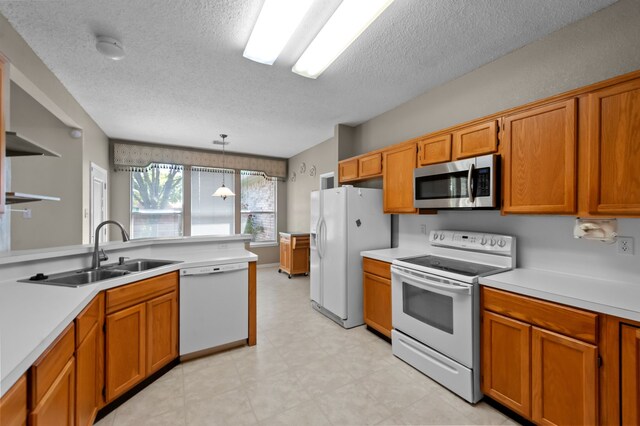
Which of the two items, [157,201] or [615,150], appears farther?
[157,201]

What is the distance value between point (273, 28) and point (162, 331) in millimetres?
2452

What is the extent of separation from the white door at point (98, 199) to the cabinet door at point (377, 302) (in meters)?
3.76

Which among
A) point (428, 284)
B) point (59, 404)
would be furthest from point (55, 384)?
point (428, 284)

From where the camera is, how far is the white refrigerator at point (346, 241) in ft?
10.3

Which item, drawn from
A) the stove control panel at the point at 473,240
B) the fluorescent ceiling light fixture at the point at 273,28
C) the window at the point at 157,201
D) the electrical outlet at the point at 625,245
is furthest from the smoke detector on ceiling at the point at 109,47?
the electrical outlet at the point at 625,245

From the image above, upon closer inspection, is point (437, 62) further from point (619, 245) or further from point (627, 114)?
point (619, 245)

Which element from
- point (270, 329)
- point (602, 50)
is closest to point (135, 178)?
point (270, 329)

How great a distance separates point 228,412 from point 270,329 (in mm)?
1256

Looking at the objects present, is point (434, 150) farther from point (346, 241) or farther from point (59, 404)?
point (59, 404)

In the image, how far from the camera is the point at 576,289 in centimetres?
161

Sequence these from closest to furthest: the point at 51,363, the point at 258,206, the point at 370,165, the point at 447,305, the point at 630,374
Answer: the point at 51,363
the point at 630,374
the point at 447,305
the point at 370,165
the point at 258,206

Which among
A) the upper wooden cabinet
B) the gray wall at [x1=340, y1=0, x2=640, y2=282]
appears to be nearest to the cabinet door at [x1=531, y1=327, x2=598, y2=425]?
the gray wall at [x1=340, y1=0, x2=640, y2=282]

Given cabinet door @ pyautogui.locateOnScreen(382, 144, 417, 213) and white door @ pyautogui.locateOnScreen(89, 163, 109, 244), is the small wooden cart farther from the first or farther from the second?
white door @ pyautogui.locateOnScreen(89, 163, 109, 244)

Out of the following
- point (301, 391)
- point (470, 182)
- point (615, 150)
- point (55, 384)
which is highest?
point (615, 150)
